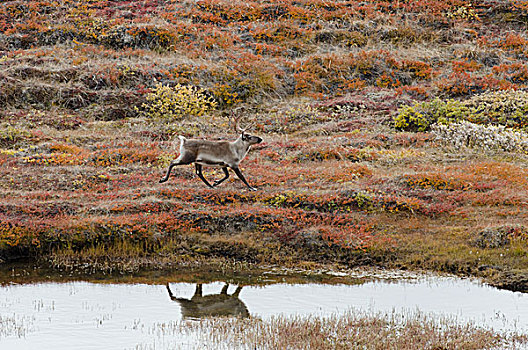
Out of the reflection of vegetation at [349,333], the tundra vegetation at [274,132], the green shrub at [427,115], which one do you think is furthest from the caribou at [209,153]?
the green shrub at [427,115]

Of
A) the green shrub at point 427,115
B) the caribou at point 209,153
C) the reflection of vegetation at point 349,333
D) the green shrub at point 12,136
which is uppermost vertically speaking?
the green shrub at point 427,115

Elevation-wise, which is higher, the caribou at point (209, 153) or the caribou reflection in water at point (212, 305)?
the caribou at point (209, 153)

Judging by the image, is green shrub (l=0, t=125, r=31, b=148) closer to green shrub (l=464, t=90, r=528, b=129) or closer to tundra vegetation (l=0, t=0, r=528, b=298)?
tundra vegetation (l=0, t=0, r=528, b=298)

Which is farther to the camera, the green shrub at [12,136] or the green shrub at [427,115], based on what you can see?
the green shrub at [427,115]

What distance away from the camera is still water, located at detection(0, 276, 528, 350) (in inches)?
305

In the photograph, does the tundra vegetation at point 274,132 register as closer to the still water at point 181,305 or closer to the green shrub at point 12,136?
the green shrub at point 12,136

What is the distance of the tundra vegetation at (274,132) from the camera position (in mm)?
12141

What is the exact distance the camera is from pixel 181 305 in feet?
30.2

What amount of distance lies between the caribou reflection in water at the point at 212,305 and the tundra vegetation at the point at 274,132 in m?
1.94

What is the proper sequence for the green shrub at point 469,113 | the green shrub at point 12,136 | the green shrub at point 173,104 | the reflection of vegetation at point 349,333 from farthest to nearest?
the green shrub at point 173,104 < the green shrub at point 469,113 < the green shrub at point 12,136 < the reflection of vegetation at point 349,333

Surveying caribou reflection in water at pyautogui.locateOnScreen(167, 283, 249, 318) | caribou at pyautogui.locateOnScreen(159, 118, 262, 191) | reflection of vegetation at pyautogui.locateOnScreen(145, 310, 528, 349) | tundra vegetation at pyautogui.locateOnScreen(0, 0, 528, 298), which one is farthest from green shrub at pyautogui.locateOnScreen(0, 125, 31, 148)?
reflection of vegetation at pyautogui.locateOnScreen(145, 310, 528, 349)

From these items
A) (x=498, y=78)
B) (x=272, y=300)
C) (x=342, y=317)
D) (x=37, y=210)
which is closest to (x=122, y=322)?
(x=272, y=300)

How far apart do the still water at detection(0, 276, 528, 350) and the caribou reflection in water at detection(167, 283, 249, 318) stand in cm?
2

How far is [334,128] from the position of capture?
23109 mm
